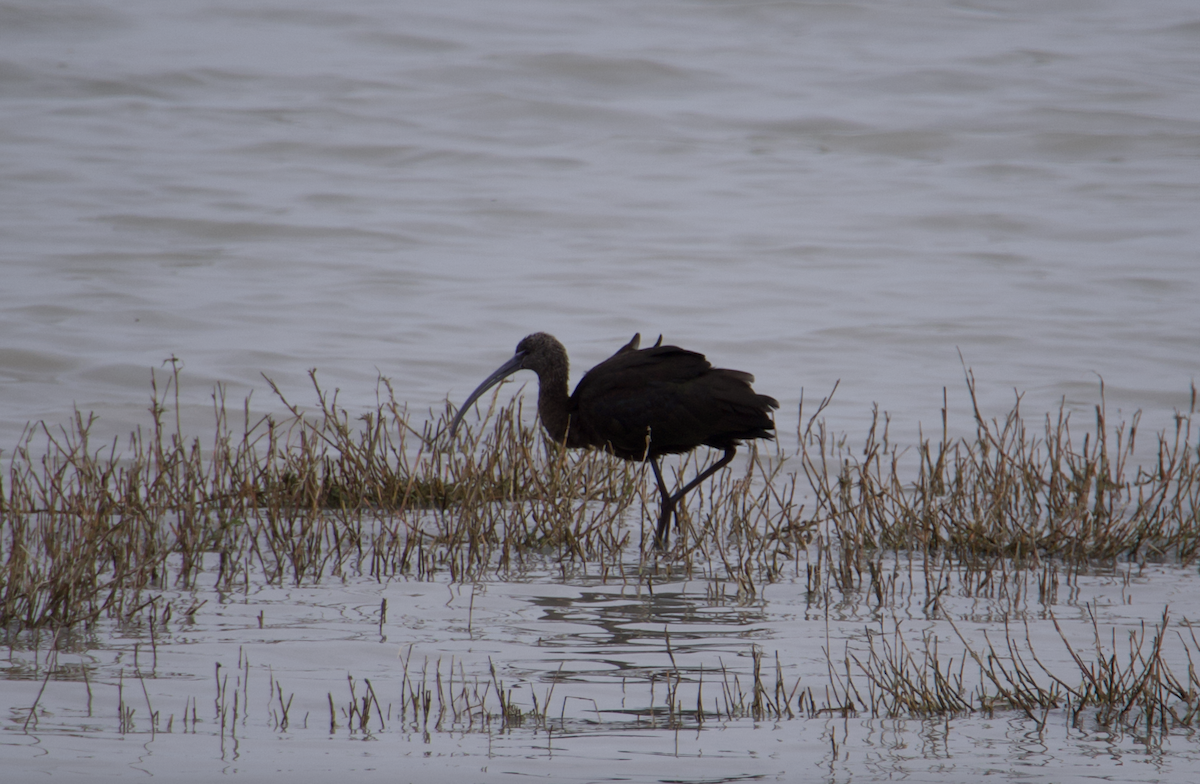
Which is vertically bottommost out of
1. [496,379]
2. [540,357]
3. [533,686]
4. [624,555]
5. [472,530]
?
[533,686]

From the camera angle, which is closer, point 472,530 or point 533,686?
point 533,686

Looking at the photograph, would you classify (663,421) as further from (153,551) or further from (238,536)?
(153,551)

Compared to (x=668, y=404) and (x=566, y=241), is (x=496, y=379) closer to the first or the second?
(x=668, y=404)

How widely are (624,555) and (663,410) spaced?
2.56ft

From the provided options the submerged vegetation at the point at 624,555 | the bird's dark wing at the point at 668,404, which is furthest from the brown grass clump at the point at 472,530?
the bird's dark wing at the point at 668,404

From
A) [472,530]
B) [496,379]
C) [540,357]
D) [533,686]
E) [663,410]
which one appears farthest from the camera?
[496,379]

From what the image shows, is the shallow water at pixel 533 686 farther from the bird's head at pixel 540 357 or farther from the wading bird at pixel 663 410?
the bird's head at pixel 540 357

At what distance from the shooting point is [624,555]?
697 centimetres

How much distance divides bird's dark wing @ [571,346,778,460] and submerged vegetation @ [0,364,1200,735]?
1.11ft

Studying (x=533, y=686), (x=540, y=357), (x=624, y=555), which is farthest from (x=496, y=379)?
(x=533, y=686)

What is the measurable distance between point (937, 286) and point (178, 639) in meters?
15.3

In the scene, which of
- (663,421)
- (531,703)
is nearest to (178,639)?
(531,703)

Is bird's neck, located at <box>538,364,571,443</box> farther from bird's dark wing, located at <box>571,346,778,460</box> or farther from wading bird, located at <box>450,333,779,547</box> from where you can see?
bird's dark wing, located at <box>571,346,778,460</box>

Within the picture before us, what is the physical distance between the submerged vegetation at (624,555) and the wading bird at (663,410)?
256 mm
